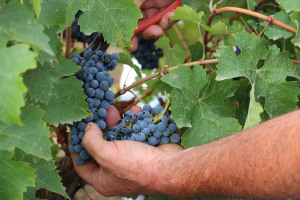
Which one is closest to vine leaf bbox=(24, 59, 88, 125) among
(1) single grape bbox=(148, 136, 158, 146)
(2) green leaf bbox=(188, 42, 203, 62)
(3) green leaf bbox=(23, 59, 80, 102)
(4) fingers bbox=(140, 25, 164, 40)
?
(3) green leaf bbox=(23, 59, 80, 102)

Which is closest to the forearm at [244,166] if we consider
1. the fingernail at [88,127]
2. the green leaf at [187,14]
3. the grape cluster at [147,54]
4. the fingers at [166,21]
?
the fingernail at [88,127]

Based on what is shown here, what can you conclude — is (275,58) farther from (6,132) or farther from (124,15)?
(6,132)

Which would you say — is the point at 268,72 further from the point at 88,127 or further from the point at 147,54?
the point at 147,54

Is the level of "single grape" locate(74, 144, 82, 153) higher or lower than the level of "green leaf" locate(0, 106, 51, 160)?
lower

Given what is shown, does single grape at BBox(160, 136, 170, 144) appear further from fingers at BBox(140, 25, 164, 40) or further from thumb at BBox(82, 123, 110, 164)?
fingers at BBox(140, 25, 164, 40)

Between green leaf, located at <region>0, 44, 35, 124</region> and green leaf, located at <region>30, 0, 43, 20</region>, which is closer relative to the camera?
green leaf, located at <region>0, 44, 35, 124</region>

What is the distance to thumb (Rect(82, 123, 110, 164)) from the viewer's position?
1.12 meters

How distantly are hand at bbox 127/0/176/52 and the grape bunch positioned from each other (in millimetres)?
265

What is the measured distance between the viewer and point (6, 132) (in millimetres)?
870

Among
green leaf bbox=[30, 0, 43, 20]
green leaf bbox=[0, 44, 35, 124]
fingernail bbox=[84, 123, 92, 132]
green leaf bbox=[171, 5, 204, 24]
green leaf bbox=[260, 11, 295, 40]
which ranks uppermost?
green leaf bbox=[30, 0, 43, 20]

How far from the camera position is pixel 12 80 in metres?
0.69

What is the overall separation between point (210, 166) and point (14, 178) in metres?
0.48

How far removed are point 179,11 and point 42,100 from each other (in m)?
0.54

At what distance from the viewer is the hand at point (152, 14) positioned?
1.48 meters
